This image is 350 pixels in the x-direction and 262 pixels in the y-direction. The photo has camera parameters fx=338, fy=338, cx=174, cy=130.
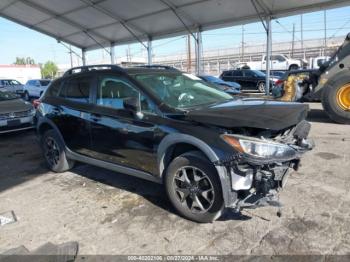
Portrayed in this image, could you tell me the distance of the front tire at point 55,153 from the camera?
5648 millimetres

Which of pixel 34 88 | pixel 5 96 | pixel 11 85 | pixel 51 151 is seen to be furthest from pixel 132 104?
pixel 11 85

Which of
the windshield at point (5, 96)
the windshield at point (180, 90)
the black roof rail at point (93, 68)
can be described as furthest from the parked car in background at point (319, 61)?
the windshield at point (5, 96)

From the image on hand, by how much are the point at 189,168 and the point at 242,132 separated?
0.71 m

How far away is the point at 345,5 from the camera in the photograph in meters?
13.2

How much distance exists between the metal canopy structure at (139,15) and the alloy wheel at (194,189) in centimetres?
1204

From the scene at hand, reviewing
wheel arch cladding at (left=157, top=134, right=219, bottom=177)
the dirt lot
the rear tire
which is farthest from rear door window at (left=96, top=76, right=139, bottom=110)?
the rear tire

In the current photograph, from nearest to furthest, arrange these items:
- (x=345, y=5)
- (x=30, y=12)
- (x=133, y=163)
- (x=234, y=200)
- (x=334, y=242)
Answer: (x=334, y=242), (x=234, y=200), (x=133, y=163), (x=345, y=5), (x=30, y=12)

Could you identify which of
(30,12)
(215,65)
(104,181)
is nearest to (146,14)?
(30,12)

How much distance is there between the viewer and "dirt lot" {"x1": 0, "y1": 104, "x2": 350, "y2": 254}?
130 inches

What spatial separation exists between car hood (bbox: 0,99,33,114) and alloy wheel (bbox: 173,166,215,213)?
6.82m

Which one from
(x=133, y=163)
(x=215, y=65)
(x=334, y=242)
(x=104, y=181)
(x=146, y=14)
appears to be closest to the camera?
(x=334, y=242)

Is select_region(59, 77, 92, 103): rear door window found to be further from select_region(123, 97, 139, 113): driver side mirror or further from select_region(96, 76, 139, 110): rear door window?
select_region(123, 97, 139, 113): driver side mirror

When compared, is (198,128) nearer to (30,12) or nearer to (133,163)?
(133,163)

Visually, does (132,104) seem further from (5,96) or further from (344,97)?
(5,96)
